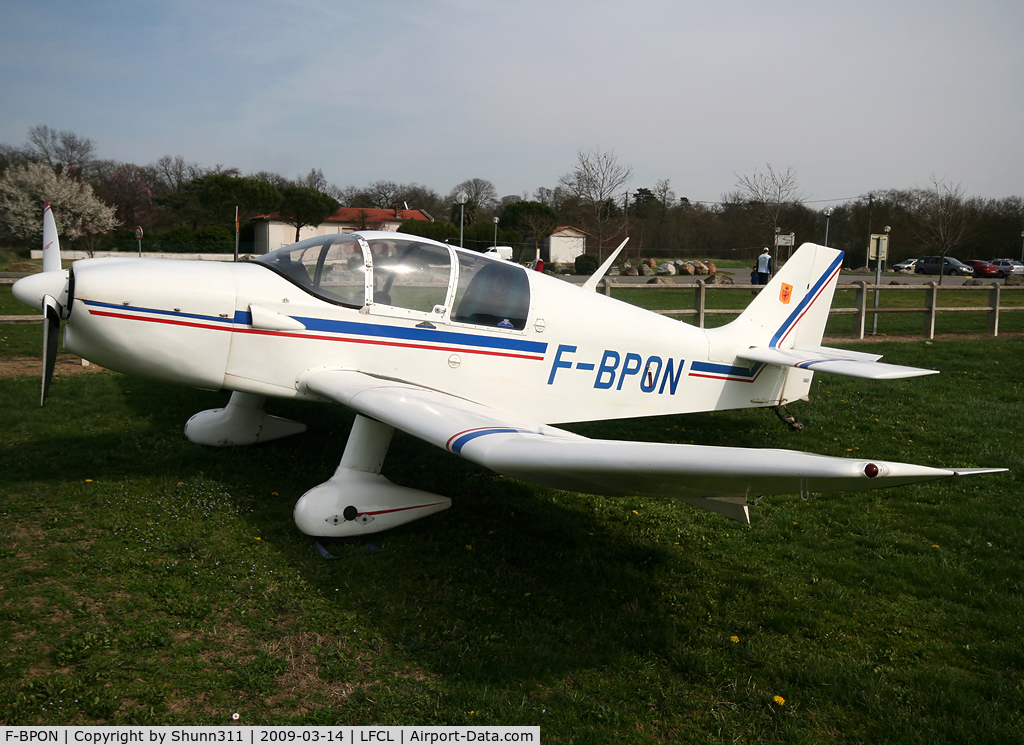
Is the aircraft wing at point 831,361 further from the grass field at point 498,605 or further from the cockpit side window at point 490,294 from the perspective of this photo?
the cockpit side window at point 490,294

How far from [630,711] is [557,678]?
0.38m

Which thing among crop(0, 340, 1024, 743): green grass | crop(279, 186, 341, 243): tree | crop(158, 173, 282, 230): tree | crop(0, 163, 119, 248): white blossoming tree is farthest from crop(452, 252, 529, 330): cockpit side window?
crop(0, 163, 119, 248): white blossoming tree

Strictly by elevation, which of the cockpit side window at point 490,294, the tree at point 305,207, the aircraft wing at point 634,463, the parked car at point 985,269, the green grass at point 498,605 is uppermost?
the tree at point 305,207

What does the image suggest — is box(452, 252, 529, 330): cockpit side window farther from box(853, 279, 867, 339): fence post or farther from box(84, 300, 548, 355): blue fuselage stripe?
box(853, 279, 867, 339): fence post

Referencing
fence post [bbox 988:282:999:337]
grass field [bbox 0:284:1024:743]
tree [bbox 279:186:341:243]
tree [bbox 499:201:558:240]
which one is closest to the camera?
grass field [bbox 0:284:1024:743]

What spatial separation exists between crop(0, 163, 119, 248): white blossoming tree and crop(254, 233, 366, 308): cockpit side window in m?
45.0

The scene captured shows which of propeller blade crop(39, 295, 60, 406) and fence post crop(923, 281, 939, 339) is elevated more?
fence post crop(923, 281, 939, 339)

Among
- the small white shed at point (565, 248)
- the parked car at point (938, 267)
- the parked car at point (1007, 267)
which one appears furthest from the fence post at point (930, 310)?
the parked car at point (938, 267)

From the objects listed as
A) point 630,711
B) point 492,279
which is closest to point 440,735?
point 630,711

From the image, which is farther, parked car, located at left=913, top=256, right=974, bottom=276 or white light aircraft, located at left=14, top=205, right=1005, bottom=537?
parked car, located at left=913, top=256, right=974, bottom=276

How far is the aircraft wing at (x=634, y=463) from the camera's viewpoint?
8.16ft

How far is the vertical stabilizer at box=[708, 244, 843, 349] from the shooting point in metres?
6.69

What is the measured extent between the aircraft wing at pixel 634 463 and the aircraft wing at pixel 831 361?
8.40ft

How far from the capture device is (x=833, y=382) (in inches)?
379
